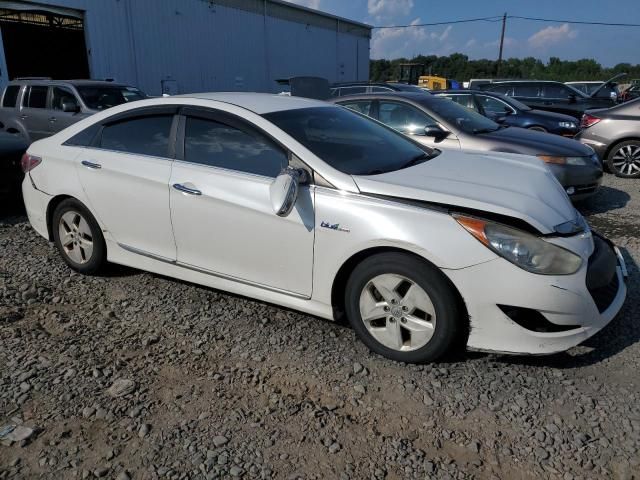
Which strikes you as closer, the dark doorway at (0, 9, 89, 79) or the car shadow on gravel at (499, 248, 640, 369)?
the car shadow on gravel at (499, 248, 640, 369)

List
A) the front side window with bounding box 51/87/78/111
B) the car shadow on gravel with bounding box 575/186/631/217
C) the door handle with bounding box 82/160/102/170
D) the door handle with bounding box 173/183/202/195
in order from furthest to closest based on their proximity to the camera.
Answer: the front side window with bounding box 51/87/78/111 < the car shadow on gravel with bounding box 575/186/631/217 < the door handle with bounding box 82/160/102/170 < the door handle with bounding box 173/183/202/195

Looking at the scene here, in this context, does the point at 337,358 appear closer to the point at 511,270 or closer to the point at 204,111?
the point at 511,270

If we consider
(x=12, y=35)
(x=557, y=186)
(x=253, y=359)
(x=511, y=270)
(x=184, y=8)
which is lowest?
(x=253, y=359)

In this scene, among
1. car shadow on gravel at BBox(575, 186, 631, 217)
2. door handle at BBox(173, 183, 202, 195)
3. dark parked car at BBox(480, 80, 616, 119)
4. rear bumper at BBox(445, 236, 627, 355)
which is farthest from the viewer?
dark parked car at BBox(480, 80, 616, 119)

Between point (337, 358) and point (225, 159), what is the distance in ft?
4.87

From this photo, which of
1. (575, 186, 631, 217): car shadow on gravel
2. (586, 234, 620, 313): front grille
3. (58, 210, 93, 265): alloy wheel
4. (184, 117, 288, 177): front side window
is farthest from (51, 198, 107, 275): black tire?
(575, 186, 631, 217): car shadow on gravel

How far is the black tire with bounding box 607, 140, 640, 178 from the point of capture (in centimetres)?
855

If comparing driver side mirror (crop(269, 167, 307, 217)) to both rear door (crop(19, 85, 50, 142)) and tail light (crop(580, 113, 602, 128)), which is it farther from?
rear door (crop(19, 85, 50, 142))

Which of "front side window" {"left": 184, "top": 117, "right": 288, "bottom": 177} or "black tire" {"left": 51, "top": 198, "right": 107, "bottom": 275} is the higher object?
"front side window" {"left": 184, "top": 117, "right": 288, "bottom": 177}

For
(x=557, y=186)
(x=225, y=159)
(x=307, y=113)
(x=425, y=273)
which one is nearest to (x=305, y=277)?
(x=425, y=273)

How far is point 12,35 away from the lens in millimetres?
17953

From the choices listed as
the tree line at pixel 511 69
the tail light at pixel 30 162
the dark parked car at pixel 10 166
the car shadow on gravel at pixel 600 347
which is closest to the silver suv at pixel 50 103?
the dark parked car at pixel 10 166

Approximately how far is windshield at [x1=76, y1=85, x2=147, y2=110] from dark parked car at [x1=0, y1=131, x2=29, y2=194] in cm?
348

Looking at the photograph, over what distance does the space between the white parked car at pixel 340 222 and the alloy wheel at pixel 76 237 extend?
0.05 ft
